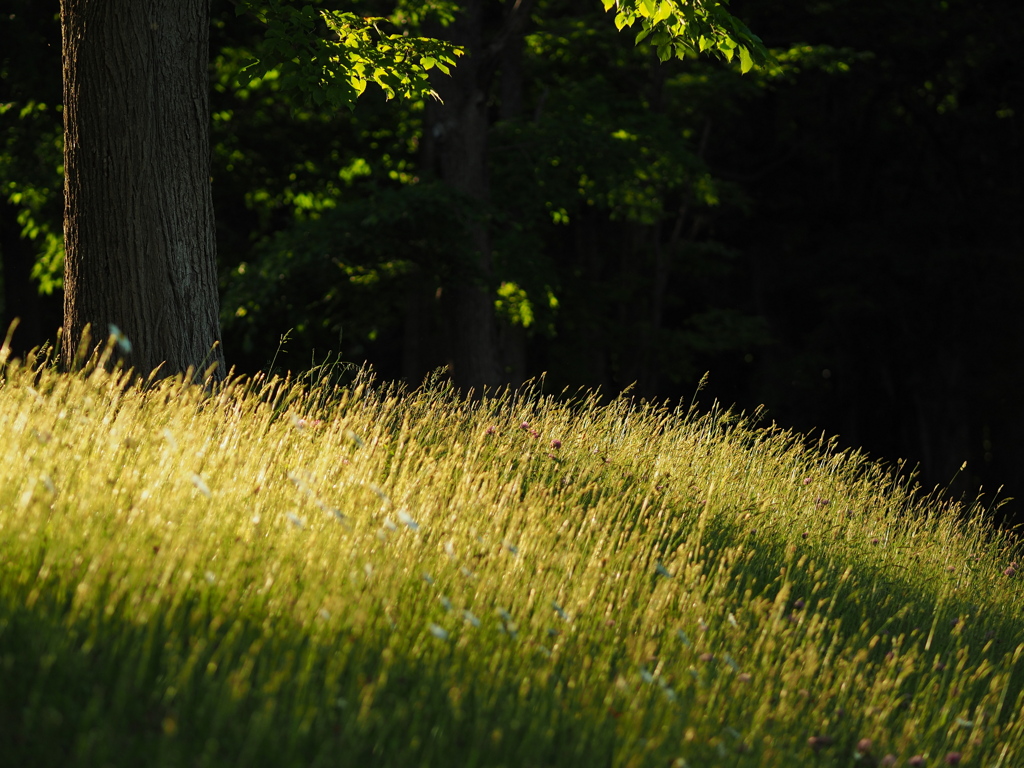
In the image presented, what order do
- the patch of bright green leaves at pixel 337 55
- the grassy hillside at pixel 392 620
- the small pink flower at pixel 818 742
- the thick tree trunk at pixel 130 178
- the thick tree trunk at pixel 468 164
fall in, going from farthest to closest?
the thick tree trunk at pixel 468 164, the patch of bright green leaves at pixel 337 55, the thick tree trunk at pixel 130 178, the small pink flower at pixel 818 742, the grassy hillside at pixel 392 620

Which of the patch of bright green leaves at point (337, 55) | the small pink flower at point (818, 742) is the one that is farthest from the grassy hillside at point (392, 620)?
the patch of bright green leaves at point (337, 55)

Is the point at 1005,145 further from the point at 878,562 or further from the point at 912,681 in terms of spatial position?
the point at 912,681

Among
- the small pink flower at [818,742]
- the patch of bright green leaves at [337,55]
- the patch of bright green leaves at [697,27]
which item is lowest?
the small pink flower at [818,742]

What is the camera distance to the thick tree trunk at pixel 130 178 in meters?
6.64

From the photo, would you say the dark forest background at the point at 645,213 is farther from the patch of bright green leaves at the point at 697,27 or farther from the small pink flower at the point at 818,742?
the small pink flower at the point at 818,742

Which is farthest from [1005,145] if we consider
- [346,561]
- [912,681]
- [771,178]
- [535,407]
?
[346,561]

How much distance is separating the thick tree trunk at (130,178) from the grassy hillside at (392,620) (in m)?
0.72

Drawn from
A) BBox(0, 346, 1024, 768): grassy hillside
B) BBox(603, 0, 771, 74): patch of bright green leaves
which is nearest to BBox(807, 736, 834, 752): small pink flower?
BBox(0, 346, 1024, 768): grassy hillside

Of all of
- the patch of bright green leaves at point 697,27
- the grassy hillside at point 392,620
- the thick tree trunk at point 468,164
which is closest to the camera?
the grassy hillside at point 392,620

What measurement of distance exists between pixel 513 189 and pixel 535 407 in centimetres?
735

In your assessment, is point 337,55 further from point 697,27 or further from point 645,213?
point 645,213

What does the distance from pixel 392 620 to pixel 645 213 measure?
13.5 meters

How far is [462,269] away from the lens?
1313 cm

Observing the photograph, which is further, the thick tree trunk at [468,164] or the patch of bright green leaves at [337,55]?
the thick tree trunk at [468,164]
